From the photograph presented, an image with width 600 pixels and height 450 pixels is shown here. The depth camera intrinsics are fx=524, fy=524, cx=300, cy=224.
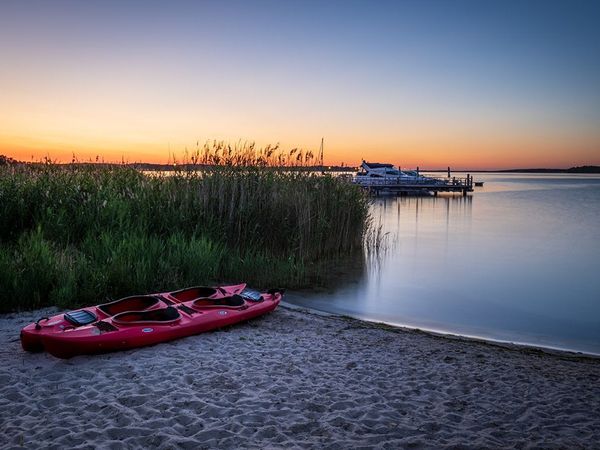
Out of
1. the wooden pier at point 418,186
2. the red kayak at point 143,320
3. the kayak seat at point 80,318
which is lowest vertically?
the red kayak at point 143,320

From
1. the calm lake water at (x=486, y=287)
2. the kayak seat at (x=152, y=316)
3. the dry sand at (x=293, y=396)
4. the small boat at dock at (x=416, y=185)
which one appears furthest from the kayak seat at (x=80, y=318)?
the small boat at dock at (x=416, y=185)

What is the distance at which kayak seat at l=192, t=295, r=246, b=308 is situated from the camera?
7074mm

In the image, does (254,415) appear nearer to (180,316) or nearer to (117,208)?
(180,316)

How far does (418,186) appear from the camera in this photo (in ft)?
172

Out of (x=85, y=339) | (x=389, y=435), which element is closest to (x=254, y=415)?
(x=389, y=435)

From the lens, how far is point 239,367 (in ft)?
17.8

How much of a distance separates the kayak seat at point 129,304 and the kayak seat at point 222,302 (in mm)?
579

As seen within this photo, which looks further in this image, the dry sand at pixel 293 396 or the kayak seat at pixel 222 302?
the kayak seat at pixel 222 302

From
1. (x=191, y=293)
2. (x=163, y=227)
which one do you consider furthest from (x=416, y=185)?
(x=191, y=293)

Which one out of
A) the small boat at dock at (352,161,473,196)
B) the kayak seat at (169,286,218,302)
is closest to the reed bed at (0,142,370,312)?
the kayak seat at (169,286,218,302)

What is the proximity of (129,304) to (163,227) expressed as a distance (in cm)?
470

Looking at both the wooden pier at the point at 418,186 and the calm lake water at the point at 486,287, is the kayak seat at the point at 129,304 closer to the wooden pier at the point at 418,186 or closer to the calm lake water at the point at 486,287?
the calm lake water at the point at 486,287

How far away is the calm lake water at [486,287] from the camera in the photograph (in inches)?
377

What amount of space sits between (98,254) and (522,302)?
28.9ft
